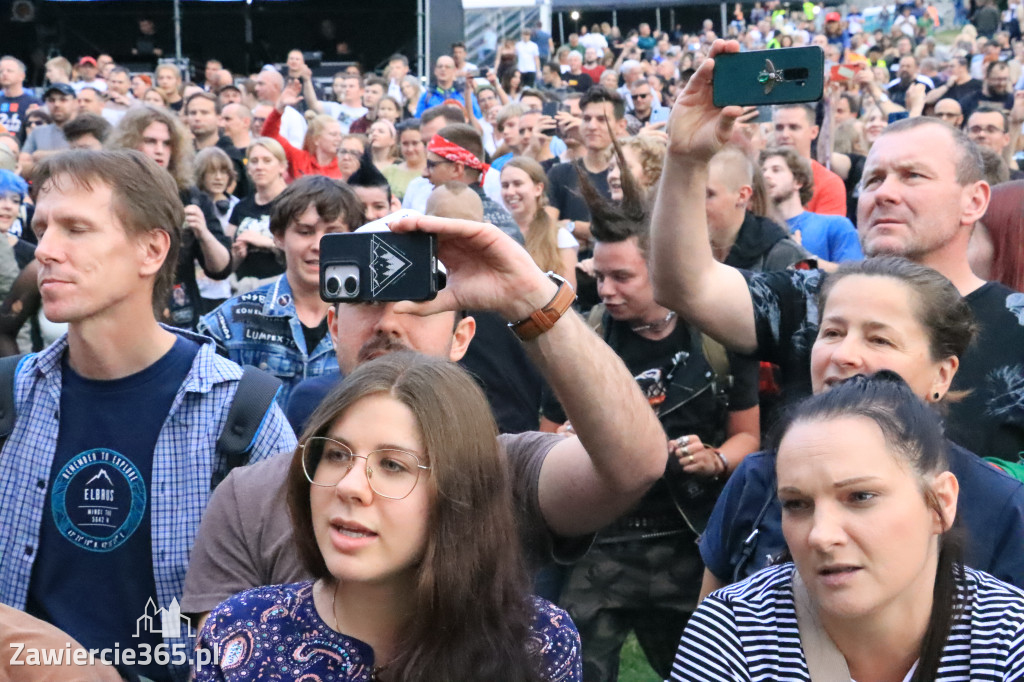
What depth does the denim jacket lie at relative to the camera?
422cm

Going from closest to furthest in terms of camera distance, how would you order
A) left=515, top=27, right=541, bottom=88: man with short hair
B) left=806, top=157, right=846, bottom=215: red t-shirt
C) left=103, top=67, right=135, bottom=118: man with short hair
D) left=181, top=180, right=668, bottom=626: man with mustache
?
left=181, top=180, right=668, bottom=626: man with mustache → left=806, top=157, right=846, bottom=215: red t-shirt → left=103, top=67, right=135, bottom=118: man with short hair → left=515, top=27, right=541, bottom=88: man with short hair

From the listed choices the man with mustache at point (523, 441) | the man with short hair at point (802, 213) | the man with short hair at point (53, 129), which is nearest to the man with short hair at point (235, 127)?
the man with short hair at point (53, 129)

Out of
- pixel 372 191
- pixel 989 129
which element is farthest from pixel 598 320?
pixel 989 129

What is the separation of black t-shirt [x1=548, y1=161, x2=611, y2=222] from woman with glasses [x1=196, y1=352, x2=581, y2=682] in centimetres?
537

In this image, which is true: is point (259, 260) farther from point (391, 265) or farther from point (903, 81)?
point (903, 81)

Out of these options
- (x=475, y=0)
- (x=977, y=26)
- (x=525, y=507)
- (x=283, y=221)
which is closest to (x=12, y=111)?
(x=283, y=221)

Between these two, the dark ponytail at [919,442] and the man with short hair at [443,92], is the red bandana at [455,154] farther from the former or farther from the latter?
the man with short hair at [443,92]

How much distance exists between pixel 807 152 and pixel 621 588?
4.29 meters

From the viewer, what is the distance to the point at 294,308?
4.36m

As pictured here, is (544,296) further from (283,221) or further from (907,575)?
(283,221)

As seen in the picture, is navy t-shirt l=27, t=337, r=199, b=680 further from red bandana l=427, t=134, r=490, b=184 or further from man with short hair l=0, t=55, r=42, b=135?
man with short hair l=0, t=55, r=42, b=135

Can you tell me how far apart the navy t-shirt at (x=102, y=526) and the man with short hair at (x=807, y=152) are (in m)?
4.90

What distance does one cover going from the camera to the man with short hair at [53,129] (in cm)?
935

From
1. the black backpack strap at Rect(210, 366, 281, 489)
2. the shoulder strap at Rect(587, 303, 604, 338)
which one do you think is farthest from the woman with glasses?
the shoulder strap at Rect(587, 303, 604, 338)
